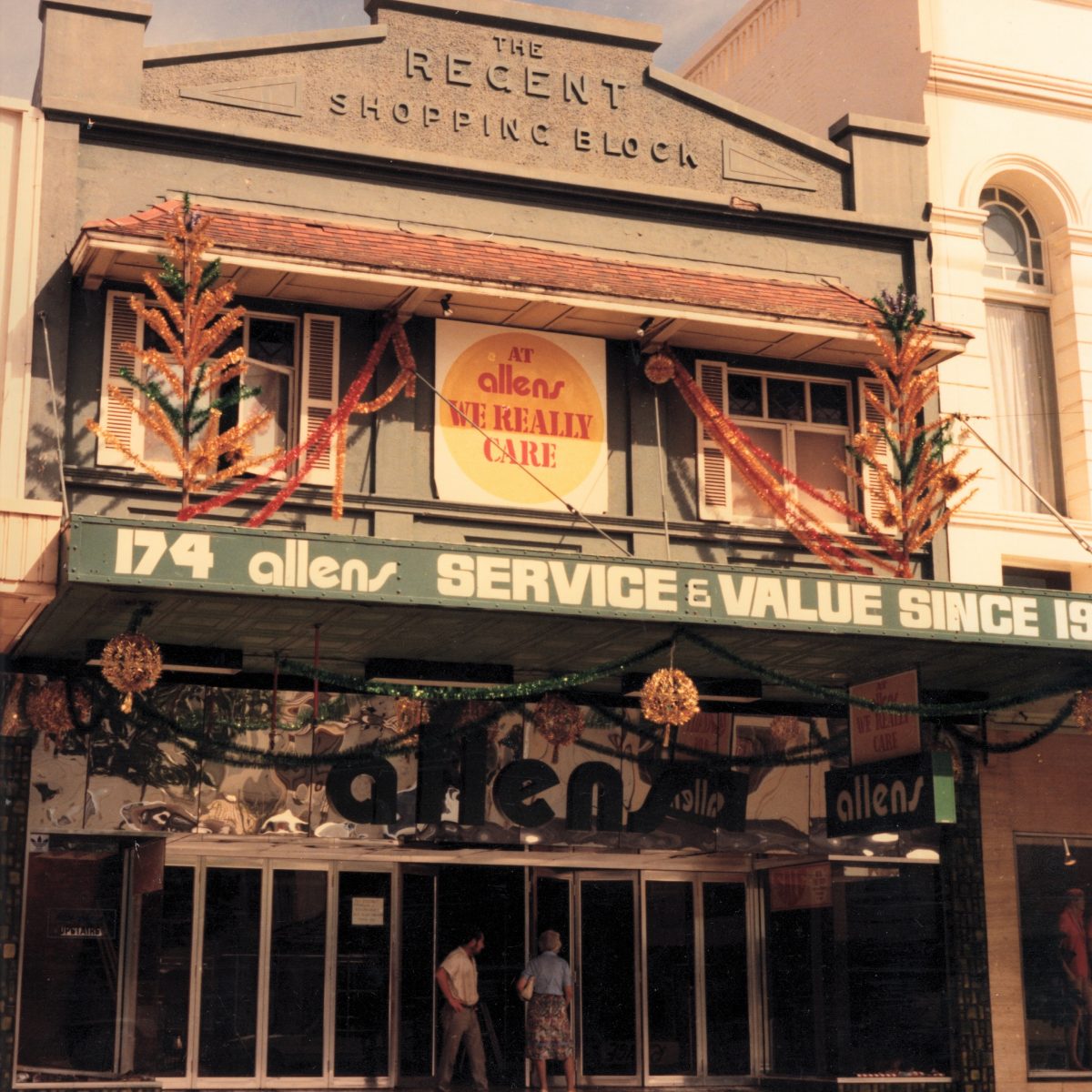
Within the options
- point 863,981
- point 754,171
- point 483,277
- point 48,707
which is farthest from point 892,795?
point 48,707

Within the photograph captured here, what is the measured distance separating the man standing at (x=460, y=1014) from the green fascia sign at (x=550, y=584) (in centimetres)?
446

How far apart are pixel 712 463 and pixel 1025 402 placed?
4431 mm

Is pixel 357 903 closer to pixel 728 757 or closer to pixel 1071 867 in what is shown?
pixel 728 757

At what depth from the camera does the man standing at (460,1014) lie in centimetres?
1716

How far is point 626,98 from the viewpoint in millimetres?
19844

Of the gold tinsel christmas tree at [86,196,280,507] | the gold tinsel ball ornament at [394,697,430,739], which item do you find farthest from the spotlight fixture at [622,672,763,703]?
the gold tinsel christmas tree at [86,196,280,507]

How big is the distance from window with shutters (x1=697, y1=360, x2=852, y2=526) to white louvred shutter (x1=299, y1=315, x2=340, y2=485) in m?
3.87

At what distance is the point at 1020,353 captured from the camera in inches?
829

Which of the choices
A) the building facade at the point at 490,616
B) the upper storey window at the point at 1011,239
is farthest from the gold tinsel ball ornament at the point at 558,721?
the upper storey window at the point at 1011,239

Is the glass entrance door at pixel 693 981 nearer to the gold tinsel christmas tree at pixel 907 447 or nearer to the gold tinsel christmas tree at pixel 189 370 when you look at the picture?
the gold tinsel christmas tree at pixel 907 447

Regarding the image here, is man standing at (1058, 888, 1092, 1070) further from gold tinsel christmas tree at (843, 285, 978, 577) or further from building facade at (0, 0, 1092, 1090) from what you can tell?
gold tinsel christmas tree at (843, 285, 978, 577)

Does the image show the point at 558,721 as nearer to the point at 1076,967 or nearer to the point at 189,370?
the point at 189,370

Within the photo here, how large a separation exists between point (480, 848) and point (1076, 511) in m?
7.88

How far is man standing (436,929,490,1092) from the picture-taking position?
1716cm
